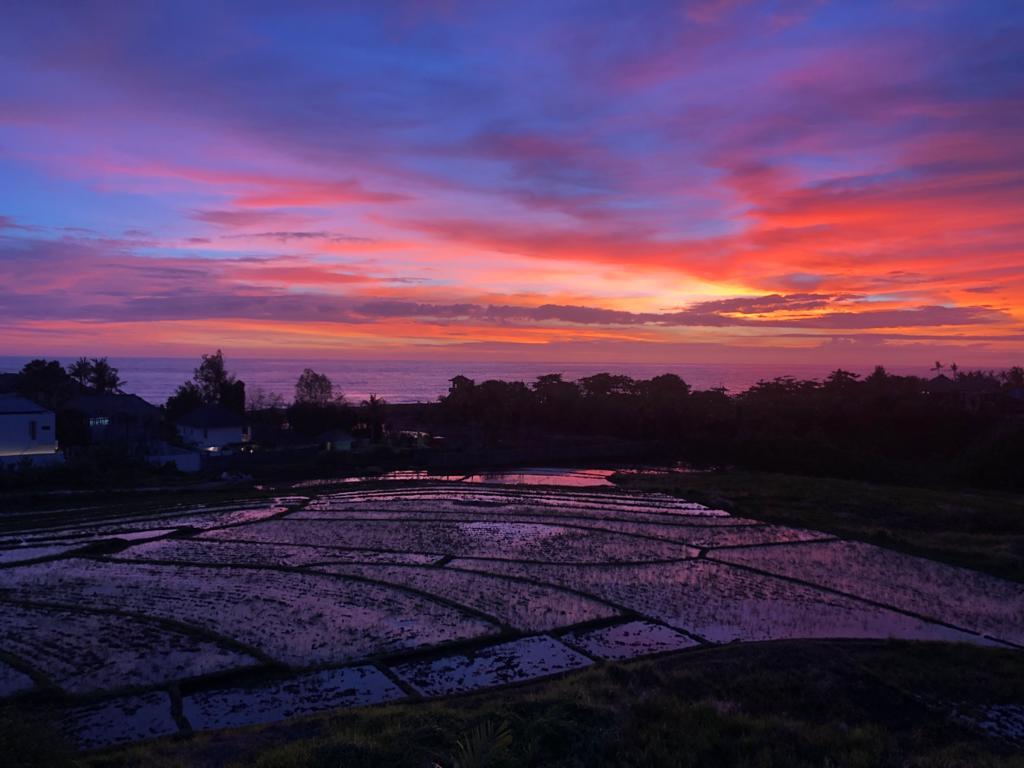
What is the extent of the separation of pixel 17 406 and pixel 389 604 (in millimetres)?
22329

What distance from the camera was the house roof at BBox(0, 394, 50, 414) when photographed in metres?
26.3

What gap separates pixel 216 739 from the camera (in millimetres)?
7207

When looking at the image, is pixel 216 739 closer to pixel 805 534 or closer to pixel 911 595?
pixel 911 595

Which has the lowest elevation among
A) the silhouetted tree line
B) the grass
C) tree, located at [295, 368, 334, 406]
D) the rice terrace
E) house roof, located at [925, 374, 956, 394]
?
the grass

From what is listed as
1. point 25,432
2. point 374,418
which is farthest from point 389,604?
point 374,418

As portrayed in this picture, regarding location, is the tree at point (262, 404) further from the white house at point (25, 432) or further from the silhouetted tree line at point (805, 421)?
the white house at point (25, 432)

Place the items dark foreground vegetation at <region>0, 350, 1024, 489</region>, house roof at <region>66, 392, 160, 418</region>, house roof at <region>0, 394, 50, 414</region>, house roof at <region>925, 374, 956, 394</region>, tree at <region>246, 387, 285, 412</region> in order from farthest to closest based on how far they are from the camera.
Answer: house roof at <region>925, 374, 956, 394</region>
tree at <region>246, 387, 285, 412</region>
house roof at <region>66, 392, 160, 418</region>
dark foreground vegetation at <region>0, 350, 1024, 489</region>
house roof at <region>0, 394, 50, 414</region>

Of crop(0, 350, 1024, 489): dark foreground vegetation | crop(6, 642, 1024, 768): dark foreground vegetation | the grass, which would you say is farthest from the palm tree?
crop(6, 642, 1024, 768): dark foreground vegetation

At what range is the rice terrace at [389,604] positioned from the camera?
8.90 meters

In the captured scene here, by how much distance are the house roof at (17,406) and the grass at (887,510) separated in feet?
76.1

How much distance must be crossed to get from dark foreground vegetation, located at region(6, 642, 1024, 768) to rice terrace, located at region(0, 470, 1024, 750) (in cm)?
75

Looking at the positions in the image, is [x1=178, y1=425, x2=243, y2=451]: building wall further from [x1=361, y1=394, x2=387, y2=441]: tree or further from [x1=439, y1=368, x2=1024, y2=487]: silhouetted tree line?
[x1=439, y1=368, x2=1024, y2=487]: silhouetted tree line

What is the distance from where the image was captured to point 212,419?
35500 millimetres

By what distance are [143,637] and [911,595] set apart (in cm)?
1309
